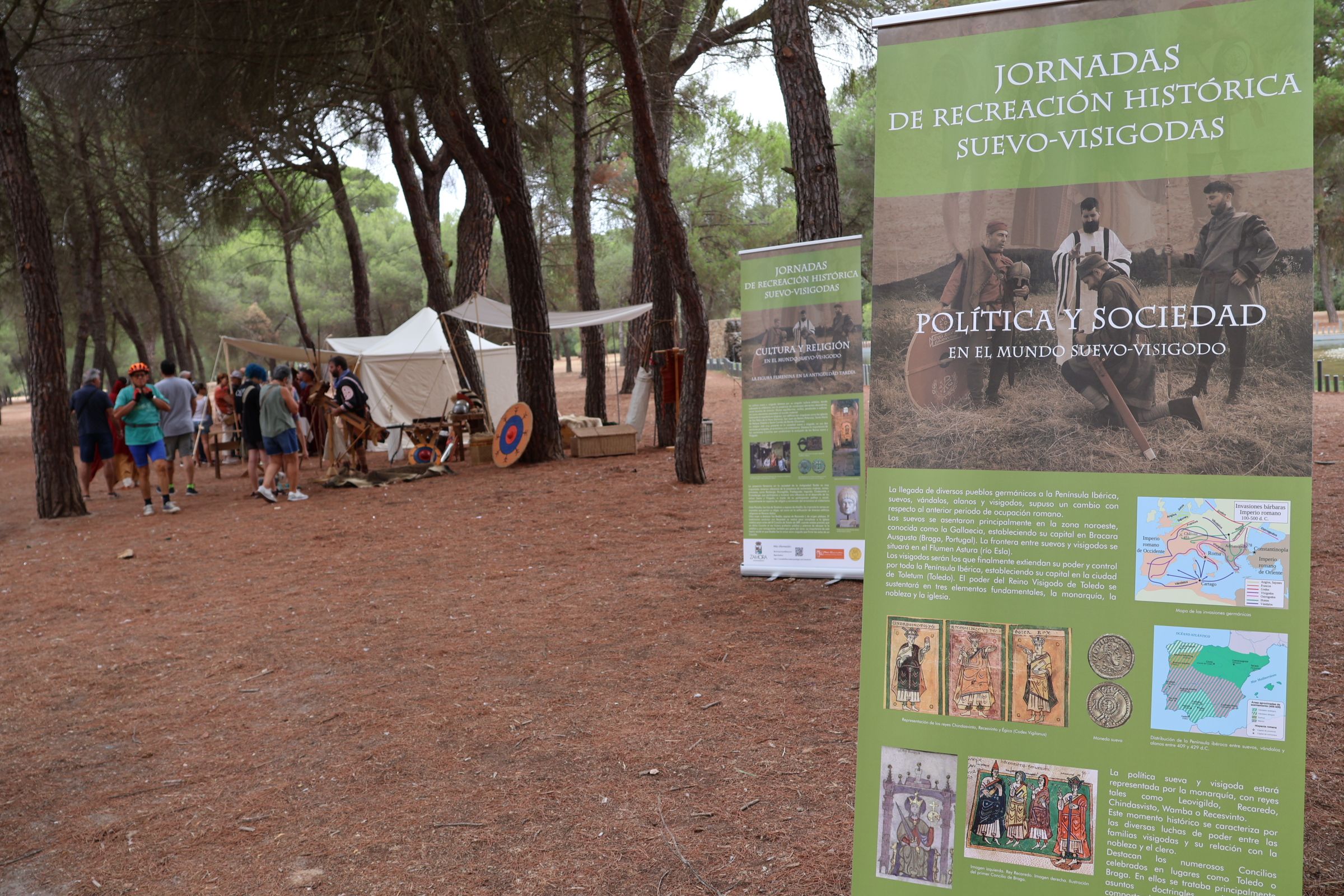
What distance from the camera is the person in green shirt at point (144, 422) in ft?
32.7

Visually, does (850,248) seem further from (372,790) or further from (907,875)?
(907,875)

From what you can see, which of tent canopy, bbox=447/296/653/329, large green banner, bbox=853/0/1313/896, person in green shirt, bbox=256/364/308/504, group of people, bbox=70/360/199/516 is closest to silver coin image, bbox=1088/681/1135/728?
large green banner, bbox=853/0/1313/896

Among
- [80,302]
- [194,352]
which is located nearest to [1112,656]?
[80,302]

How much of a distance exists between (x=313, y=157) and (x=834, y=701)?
51.0 ft

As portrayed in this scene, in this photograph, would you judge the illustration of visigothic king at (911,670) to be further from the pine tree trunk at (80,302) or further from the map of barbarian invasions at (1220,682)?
the pine tree trunk at (80,302)

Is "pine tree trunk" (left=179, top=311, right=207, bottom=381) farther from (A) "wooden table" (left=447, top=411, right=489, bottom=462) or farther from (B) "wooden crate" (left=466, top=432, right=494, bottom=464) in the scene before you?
(B) "wooden crate" (left=466, top=432, right=494, bottom=464)

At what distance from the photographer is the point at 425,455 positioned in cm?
1368

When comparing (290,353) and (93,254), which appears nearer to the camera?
(290,353)

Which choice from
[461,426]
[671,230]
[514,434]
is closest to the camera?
[671,230]

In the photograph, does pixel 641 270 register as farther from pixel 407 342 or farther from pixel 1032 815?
pixel 1032 815

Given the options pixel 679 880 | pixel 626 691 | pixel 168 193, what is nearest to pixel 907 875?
pixel 679 880

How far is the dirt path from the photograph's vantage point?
10.0 ft

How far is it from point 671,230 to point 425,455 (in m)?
5.61

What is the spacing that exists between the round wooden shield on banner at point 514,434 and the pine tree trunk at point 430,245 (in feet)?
6.52
